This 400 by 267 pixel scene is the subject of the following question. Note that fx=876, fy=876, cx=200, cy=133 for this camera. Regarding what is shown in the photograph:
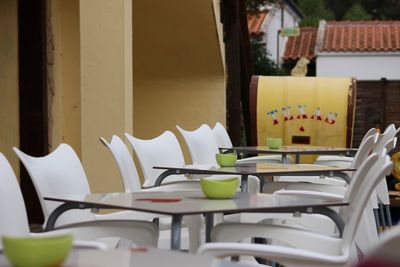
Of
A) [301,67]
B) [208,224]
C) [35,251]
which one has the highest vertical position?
[301,67]

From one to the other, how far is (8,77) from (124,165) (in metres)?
2.81

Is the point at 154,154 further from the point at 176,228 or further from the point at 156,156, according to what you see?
the point at 176,228

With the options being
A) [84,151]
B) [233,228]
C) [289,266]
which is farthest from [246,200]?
[84,151]

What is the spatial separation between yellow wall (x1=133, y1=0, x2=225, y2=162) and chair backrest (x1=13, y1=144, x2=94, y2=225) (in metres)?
5.68

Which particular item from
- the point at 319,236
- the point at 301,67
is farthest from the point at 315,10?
the point at 319,236

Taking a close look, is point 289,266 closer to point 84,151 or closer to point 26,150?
point 84,151

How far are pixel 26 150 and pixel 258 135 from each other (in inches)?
139

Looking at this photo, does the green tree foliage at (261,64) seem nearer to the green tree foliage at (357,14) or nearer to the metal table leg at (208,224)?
the green tree foliage at (357,14)

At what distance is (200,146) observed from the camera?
6422 millimetres

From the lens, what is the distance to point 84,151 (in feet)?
20.4

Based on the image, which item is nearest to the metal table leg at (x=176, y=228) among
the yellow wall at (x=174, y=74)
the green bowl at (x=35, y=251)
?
the green bowl at (x=35, y=251)

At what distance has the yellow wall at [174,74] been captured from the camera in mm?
9562

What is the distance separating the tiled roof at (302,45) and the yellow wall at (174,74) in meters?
13.0

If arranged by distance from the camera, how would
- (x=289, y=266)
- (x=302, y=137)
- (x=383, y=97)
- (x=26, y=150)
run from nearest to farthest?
(x=289, y=266), (x=26, y=150), (x=302, y=137), (x=383, y=97)
